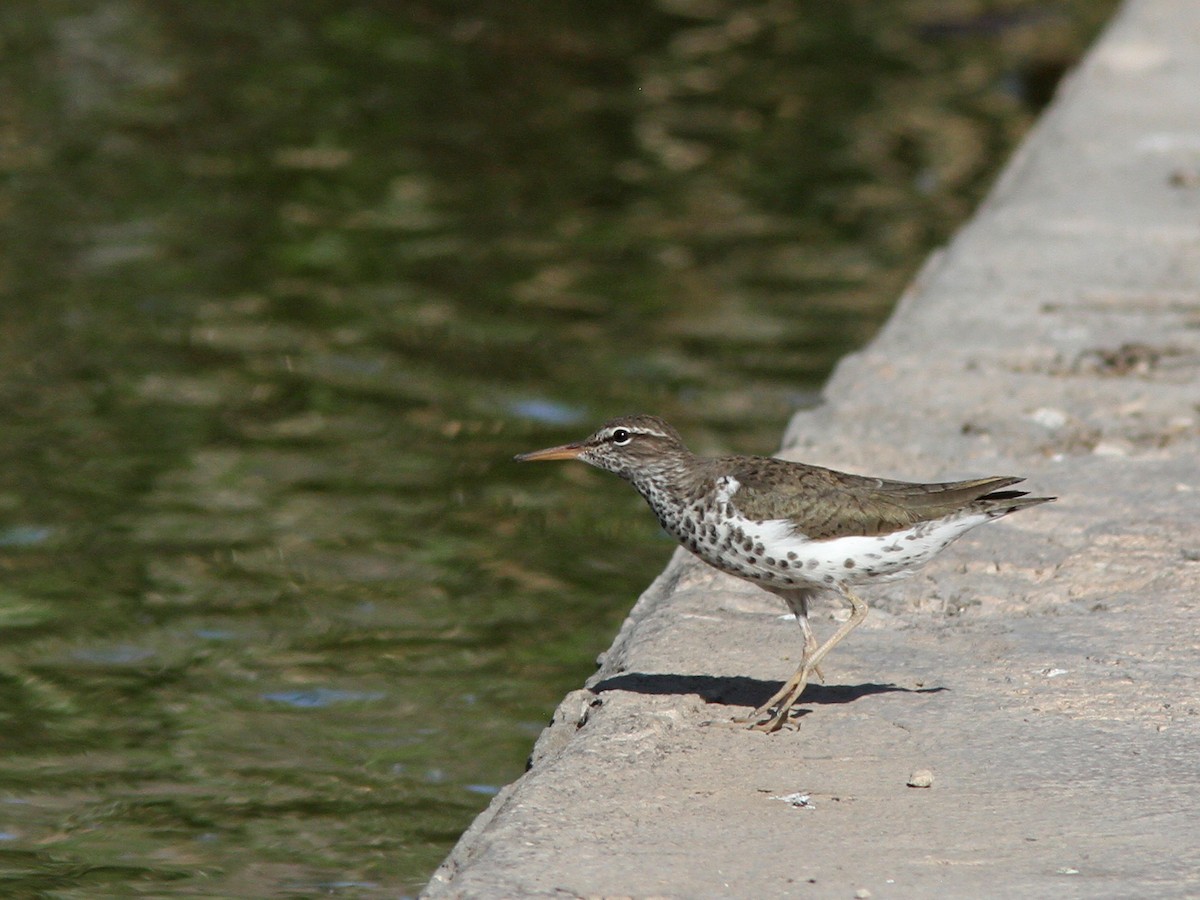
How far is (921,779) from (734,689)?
84 cm

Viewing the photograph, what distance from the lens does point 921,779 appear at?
4930 millimetres

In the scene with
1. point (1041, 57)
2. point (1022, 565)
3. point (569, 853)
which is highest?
point (569, 853)

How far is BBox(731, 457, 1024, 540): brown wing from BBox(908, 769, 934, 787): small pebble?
2.56ft

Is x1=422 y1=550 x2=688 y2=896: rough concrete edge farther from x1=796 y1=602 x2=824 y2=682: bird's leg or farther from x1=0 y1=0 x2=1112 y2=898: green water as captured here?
x1=0 y1=0 x2=1112 y2=898: green water

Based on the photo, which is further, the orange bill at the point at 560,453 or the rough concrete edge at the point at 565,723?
the orange bill at the point at 560,453

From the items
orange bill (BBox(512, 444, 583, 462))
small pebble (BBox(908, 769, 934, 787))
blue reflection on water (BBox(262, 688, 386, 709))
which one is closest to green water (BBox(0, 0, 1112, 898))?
blue reflection on water (BBox(262, 688, 386, 709))

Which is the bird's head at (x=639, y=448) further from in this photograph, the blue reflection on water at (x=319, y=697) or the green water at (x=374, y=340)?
the blue reflection on water at (x=319, y=697)

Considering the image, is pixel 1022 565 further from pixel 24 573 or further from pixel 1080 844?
pixel 24 573

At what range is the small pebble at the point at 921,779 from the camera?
16.2 ft

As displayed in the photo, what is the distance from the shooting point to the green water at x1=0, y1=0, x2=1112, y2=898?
693cm

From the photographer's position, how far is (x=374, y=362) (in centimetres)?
1078

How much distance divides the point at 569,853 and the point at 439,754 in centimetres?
246

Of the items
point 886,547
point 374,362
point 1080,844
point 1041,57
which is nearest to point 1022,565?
point 886,547

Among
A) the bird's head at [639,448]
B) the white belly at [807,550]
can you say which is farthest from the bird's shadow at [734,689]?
the bird's head at [639,448]
